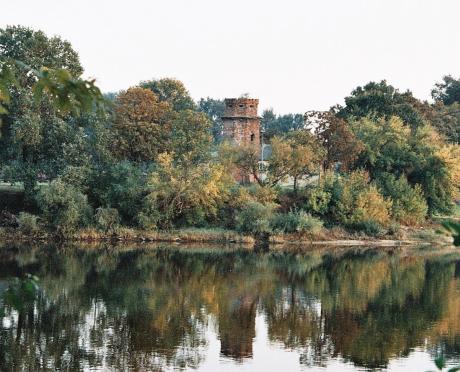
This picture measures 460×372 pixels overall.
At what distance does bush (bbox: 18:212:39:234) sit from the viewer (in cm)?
4288

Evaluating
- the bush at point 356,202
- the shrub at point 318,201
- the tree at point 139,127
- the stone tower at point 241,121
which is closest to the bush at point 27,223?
the tree at point 139,127

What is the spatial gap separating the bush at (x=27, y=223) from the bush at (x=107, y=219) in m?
2.93

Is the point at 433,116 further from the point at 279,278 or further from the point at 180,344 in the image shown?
the point at 180,344

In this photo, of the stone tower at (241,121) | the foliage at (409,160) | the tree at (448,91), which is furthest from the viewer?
the tree at (448,91)

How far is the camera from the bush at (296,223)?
4675cm

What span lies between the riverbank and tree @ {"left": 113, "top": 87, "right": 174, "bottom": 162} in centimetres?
533

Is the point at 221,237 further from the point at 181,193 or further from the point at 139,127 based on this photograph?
the point at 139,127

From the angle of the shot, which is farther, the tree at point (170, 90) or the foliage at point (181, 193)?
the tree at point (170, 90)

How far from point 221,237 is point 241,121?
479 inches

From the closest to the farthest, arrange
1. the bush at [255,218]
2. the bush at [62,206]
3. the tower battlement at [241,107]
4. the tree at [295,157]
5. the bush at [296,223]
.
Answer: the bush at [62,206] < the bush at [255,218] < the bush at [296,223] < the tree at [295,157] < the tower battlement at [241,107]

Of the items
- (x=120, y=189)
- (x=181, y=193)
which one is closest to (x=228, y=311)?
(x=120, y=189)

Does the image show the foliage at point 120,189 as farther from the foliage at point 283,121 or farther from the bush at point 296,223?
the foliage at point 283,121

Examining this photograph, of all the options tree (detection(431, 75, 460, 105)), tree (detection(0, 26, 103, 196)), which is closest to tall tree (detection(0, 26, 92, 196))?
tree (detection(0, 26, 103, 196))

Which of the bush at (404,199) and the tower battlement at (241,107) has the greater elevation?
the tower battlement at (241,107)
